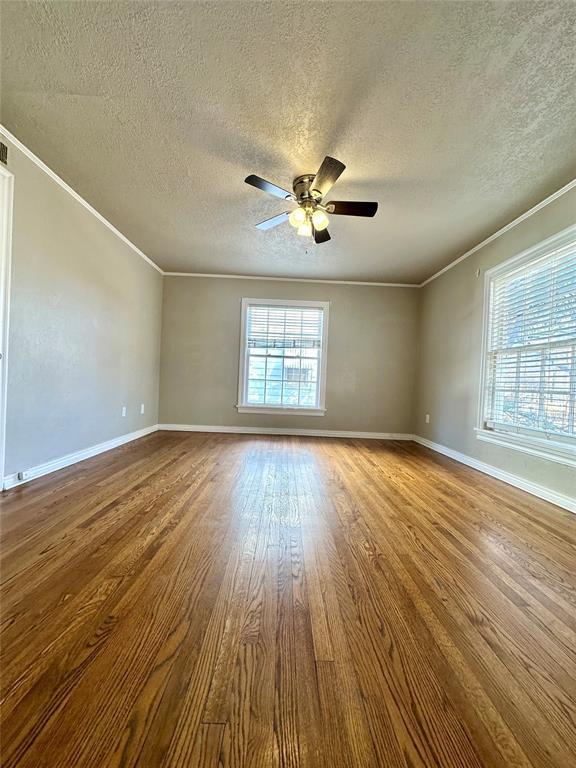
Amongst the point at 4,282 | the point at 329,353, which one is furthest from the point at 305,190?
the point at 329,353

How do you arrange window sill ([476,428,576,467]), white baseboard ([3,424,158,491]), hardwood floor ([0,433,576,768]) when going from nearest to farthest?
hardwood floor ([0,433,576,768]) < white baseboard ([3,424,158,491]) < window sill ([476,428,576,467])

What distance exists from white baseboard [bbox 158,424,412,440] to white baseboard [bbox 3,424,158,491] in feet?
3.06

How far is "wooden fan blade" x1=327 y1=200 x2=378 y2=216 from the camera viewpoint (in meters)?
2.70

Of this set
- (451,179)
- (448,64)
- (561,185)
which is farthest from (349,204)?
(561,185)

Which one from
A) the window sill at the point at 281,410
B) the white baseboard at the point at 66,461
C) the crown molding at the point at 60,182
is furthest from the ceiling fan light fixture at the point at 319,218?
the window sill at the point at 281,410

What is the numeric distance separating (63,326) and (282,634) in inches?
124

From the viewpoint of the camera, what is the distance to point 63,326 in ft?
10.4

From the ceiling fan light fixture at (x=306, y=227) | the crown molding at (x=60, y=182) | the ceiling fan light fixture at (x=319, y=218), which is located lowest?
the ceiling fan light fixture at (x=306, y=227)

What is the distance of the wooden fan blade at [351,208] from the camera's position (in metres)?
2.70

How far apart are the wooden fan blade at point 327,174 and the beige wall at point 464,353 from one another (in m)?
1.96

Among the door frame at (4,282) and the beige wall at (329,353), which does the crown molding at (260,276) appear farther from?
the door frame at (4,282)

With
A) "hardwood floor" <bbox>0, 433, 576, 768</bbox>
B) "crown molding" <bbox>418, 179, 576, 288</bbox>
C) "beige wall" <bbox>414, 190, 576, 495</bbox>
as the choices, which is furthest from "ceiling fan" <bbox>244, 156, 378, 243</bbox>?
"hardwood floor" <bbox>0, 433, 576, 768</bbox>

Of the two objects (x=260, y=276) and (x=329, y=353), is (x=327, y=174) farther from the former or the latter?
(x=329, y=353)

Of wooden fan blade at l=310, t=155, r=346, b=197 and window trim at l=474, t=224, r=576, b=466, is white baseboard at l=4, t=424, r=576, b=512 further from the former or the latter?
wooden fan blade at l=310, t=155, r=346, b=197
